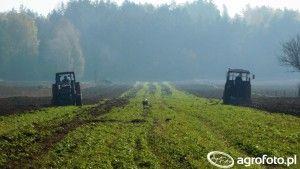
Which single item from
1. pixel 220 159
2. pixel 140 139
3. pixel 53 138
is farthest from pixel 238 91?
pixel 220 159

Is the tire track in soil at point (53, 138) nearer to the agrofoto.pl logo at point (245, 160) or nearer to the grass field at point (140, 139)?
the grass field at point (140, 139)

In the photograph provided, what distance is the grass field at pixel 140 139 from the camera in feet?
66.4

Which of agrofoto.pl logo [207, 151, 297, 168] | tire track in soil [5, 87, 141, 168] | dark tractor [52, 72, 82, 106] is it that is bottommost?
tire track in soil [5, 87, 141, 168]

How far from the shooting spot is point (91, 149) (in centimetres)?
2250

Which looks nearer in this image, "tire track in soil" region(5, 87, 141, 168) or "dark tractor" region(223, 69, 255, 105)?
"tire track in soil" region(5, 87, 141, 168)

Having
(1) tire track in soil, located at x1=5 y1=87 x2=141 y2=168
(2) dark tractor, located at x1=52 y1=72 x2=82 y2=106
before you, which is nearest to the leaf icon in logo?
(1) tire track in soil, located at x1=5 y1=87 x2=141 y2=168

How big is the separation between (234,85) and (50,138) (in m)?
29.1

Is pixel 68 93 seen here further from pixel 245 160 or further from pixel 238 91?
pixel 245 160

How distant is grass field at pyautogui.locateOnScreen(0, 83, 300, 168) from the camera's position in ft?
66.4

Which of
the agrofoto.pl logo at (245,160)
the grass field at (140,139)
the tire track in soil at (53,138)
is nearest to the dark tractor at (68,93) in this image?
the tire track in soil at (53,138)

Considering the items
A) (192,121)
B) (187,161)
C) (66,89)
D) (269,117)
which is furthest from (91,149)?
(66,89)

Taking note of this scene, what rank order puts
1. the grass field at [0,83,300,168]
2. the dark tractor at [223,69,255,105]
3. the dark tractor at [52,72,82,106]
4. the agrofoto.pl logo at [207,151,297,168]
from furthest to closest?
the dark tractor at [223,69,255,105]
the dark tractor at [52,72,82,106]
the grass field at [0,83,300,168]
the agrofoto.pl logo at [207,151,297,168]

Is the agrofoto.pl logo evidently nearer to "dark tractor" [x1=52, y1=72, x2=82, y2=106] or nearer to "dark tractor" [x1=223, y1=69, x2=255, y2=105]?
"dark tractor" [x1=223, y1=69, x2=255, y2=105]

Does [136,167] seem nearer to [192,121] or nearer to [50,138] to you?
[50,138]
